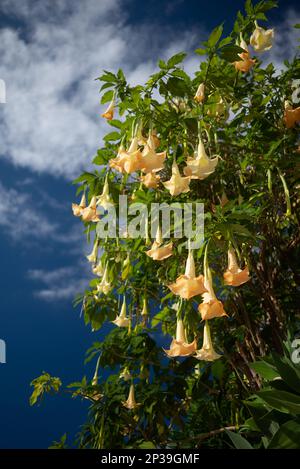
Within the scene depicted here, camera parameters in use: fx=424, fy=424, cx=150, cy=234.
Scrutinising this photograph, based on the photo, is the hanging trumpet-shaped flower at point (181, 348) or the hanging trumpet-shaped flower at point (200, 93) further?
the hanging trumpet-shaped flower at point (200, 93)

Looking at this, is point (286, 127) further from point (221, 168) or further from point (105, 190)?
point (105, 190)

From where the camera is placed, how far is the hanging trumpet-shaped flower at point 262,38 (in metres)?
2.66

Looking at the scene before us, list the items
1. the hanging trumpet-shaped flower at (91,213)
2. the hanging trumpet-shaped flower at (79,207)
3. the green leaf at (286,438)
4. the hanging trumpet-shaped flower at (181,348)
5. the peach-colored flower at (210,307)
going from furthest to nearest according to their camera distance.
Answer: the hanging trumpet-shaped flower at (79,207), the hanging trumpet-shaped flower at (91,213), the hanging trumpet-shaped flower at (181,348), the peach-colored flower at (210,307), the green leaf at (286,438)

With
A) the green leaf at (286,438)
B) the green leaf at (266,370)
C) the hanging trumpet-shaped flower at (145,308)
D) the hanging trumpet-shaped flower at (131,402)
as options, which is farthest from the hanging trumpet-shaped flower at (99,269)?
the green leaf at (286,438)

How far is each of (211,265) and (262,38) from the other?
1.46 m

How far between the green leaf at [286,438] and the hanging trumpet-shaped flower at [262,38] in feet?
7.40

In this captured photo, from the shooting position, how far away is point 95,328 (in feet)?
9.88

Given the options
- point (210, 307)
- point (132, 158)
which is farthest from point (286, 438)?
point (132, 158)

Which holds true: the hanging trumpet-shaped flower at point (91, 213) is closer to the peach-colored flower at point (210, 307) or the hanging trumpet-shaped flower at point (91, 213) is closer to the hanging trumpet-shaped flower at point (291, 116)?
the peach-colored flower at point (210, 307)

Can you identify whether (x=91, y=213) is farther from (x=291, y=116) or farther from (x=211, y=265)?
(x=291, y=116)

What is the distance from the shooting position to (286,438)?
4.42ft

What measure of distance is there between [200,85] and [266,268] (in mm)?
1225
